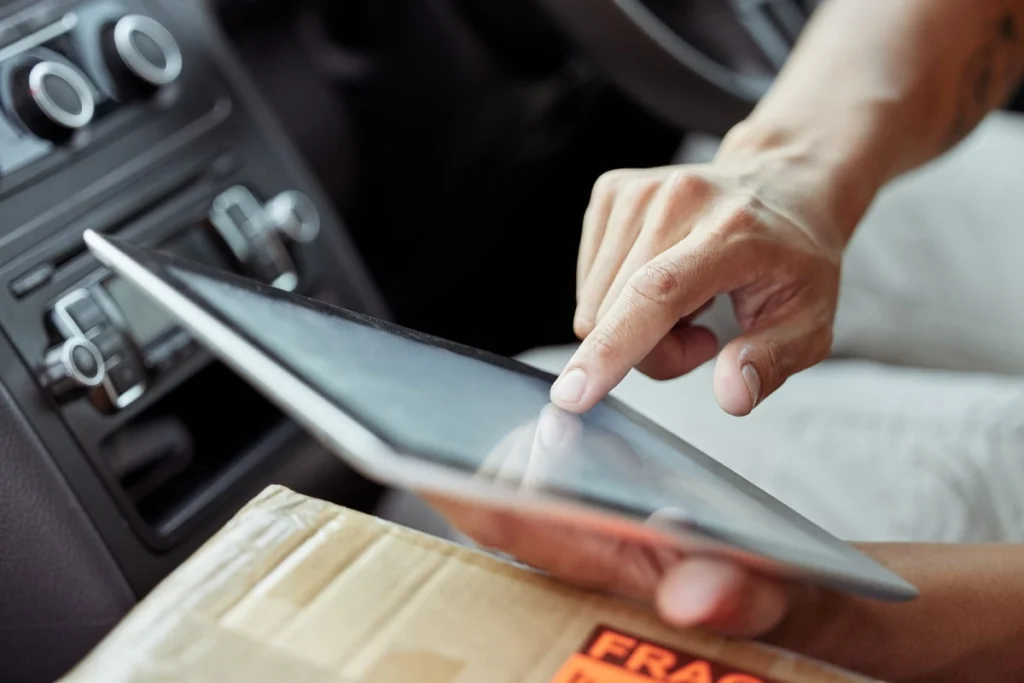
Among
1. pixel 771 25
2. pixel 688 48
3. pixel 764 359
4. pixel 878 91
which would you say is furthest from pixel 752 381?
pixel 771 25

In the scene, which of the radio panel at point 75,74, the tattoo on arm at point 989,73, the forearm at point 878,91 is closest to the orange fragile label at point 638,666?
the forearm at point 878,91

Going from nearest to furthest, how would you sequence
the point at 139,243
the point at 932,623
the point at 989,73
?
the point at 932,623 → the point at 139,243 → the point at 989,73

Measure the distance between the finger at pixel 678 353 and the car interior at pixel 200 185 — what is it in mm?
253

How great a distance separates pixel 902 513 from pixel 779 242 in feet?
0.56

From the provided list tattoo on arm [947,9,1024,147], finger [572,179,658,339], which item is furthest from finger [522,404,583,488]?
tattoo on arm [947,9,1024,147]

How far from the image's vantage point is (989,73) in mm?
823

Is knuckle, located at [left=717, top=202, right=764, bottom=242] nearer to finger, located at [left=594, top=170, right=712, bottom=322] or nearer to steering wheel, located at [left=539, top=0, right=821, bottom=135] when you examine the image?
finger, located at [left=594, top=170, right=712, bottom=322]

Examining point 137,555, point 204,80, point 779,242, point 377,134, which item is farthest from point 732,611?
point 377,134

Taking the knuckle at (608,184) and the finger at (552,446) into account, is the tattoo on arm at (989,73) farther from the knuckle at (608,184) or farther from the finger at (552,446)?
the finger at (552,446)

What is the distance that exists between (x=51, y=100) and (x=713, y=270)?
1.29 ft

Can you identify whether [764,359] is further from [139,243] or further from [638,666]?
[139,243]

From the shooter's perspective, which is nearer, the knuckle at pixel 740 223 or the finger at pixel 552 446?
the finger at pixel 552 446

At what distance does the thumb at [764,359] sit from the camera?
0.51 m

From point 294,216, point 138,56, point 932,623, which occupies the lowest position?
point 932,623
